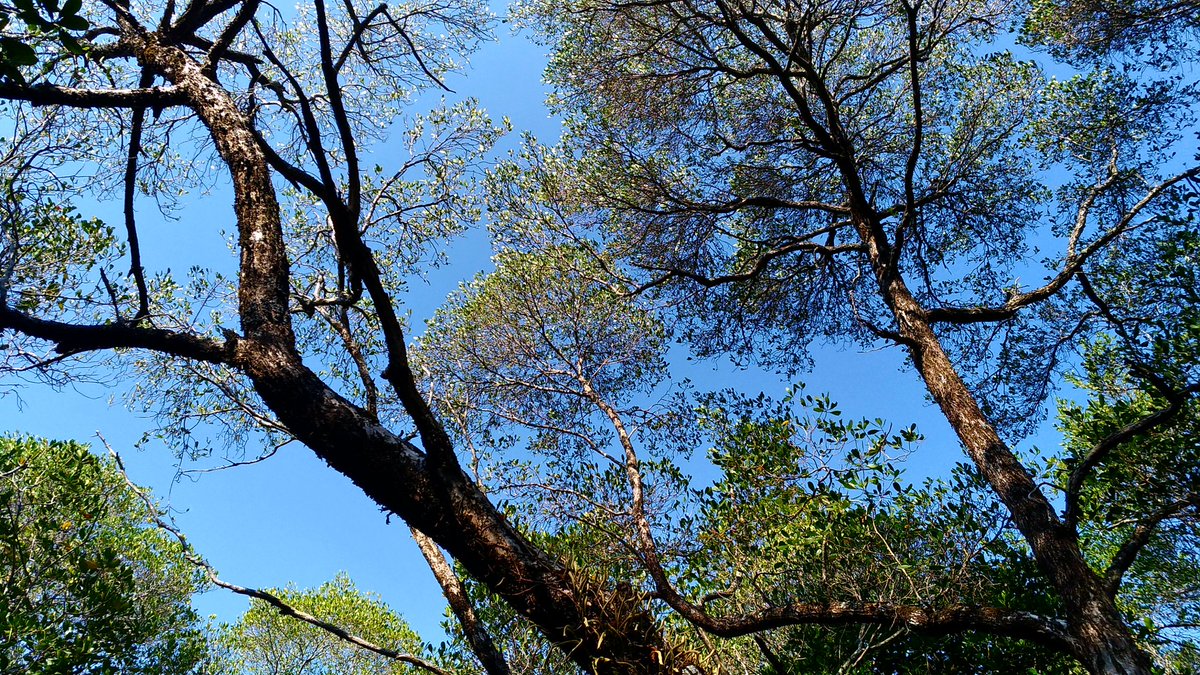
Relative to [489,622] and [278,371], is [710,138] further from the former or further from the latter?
[278,371]

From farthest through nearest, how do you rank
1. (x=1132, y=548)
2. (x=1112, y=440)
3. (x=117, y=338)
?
(x=1132, y=548)
(x=1112, y=440)
(x=117, y=338)

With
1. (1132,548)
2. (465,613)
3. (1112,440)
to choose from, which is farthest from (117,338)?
(1132,548)

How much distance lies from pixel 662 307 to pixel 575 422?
2.37 m

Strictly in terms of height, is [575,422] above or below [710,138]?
below

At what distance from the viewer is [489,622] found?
28.6 ft

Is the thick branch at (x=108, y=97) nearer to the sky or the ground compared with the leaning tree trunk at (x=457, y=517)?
nearer to the sky

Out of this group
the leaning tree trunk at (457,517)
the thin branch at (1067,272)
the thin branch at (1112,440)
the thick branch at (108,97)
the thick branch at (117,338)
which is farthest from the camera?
the thin branch at (1067,272)

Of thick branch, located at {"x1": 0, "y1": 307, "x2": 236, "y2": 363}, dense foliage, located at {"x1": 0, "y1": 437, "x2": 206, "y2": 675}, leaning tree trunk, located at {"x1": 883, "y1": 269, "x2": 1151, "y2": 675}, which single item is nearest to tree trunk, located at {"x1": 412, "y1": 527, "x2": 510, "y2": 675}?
thick branch, located at {"x1": 0, "y1": 307, "x2": 236, "y2": 363}

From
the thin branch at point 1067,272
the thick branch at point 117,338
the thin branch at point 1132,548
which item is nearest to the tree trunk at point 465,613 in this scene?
the thick branch at point 117,338

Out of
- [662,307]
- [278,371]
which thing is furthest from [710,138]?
[278,371]

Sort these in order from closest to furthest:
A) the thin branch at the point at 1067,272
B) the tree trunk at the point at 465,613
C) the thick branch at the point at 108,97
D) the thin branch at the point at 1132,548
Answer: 1. the tree trunk at the point at 465,613
2. the thick branch at the point at 108,97
3. the thin branch at the point at 1132,548
4. the thin branch at the point at 1067,272

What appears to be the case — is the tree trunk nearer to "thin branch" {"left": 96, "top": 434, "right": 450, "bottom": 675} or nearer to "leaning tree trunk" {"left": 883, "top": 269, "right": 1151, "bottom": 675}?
"thin branch" {"left": 96, "top": 434, "right": 450, "bottom": 675}

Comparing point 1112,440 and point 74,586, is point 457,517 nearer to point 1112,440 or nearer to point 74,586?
point 1112,440

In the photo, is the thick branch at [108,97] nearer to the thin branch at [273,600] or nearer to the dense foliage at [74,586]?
the thin branch at [273,600]
